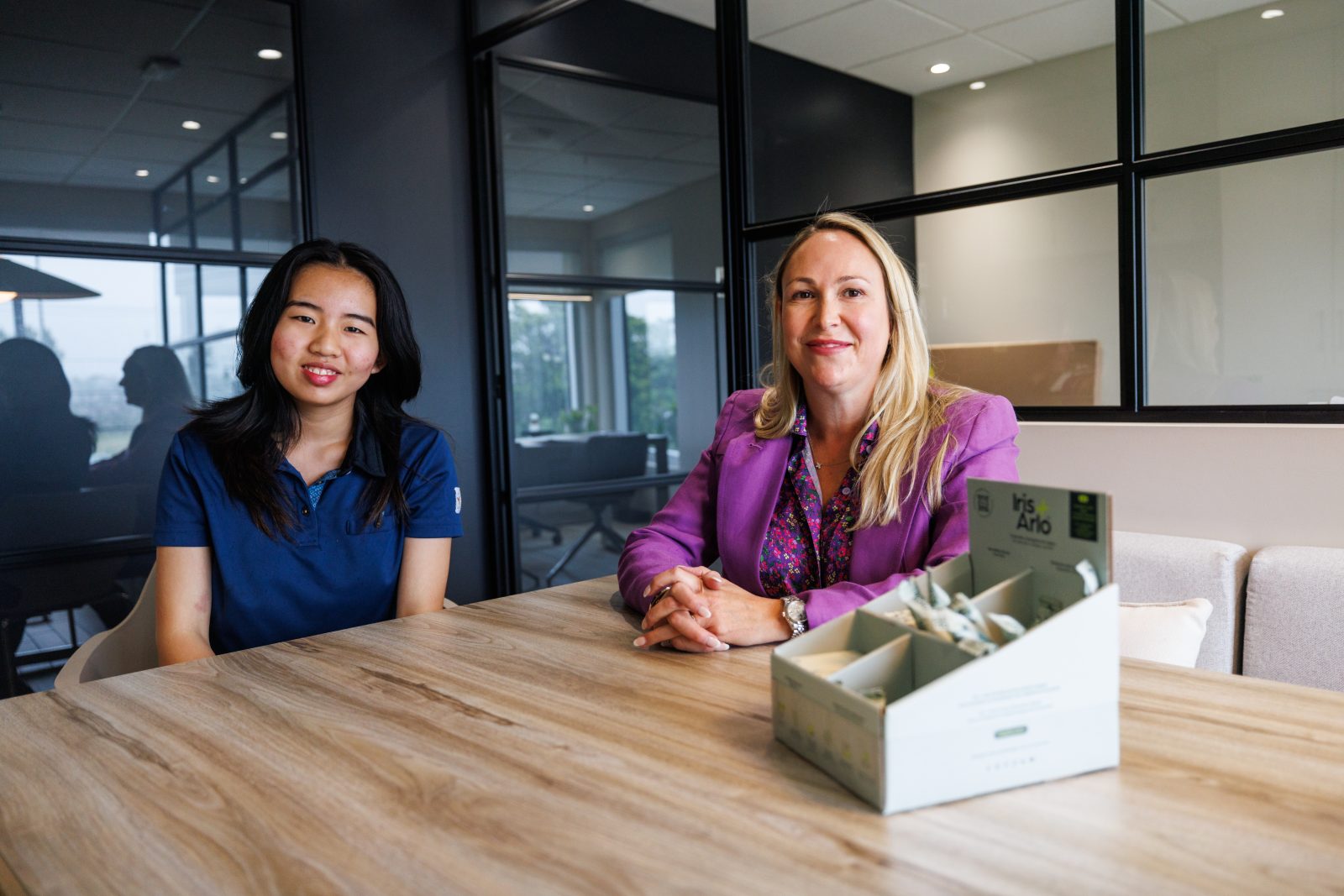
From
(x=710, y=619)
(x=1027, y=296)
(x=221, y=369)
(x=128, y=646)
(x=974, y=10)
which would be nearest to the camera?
(x=710, y=619)

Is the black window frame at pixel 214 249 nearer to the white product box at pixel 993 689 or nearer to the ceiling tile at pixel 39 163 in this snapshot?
the ceiling tile at pixel 39 163

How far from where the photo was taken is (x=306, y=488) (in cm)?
183

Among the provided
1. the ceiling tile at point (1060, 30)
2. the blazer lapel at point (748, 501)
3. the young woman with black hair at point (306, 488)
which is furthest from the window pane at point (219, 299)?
the ceiling tile at point (1060, 30)

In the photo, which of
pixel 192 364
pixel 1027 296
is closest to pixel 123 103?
pixel 192 364

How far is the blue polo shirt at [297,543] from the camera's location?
1.78 m

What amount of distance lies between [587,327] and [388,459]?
81.9 inches

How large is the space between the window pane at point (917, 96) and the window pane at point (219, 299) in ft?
6.16

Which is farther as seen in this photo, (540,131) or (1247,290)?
(540,131)

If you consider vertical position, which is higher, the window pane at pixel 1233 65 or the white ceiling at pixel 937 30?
the white ceiling at pixel 937 30

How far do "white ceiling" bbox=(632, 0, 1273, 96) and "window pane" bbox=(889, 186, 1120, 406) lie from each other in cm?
39

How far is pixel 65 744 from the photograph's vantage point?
1.01 metres

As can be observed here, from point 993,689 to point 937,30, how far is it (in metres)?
2.56

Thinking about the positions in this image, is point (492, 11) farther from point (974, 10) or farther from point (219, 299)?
point (974, 10)

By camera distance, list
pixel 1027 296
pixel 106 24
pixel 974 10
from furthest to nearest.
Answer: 1. pixel 1027 296
2. pixel 106 24
3. pixel 974 10
